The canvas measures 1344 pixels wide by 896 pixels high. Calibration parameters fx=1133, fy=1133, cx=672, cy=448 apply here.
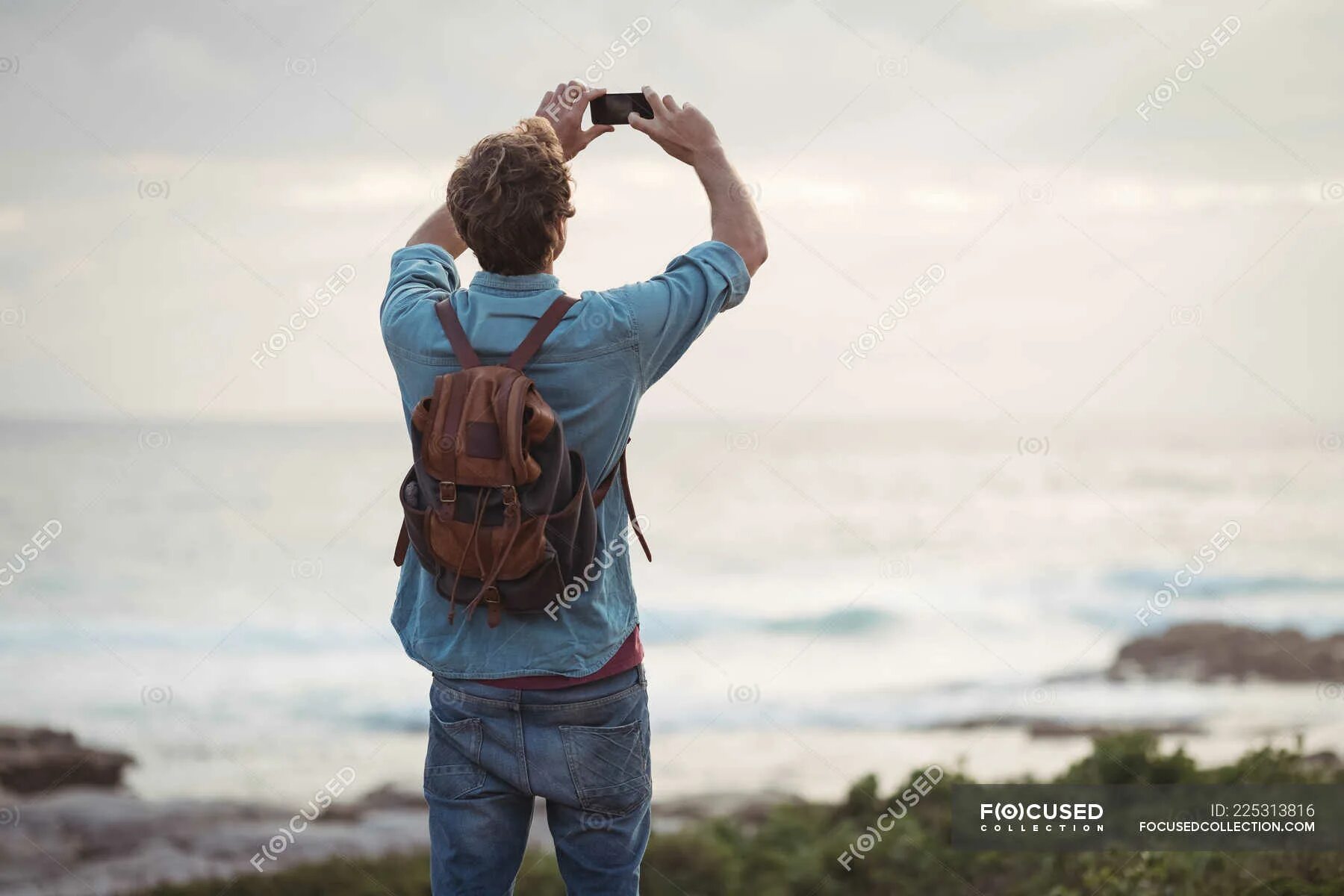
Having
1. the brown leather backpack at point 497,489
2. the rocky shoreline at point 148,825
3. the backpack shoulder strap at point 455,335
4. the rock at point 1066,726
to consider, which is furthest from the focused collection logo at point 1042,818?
the rock at point 1066,726

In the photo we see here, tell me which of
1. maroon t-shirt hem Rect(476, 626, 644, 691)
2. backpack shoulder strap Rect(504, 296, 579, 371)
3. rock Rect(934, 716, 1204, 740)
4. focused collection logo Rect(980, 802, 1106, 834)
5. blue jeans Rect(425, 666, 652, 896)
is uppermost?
rock Rect(934, 716, 1204, 740)

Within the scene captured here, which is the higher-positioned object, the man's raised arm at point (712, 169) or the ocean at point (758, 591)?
the ocean at point (758, 591)

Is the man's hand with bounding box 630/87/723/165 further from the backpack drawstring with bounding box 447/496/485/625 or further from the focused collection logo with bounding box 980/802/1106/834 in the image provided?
the focused collection logo with bounding box 980/802/1106/834

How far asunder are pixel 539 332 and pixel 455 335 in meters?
0.14

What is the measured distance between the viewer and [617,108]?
2.13 m

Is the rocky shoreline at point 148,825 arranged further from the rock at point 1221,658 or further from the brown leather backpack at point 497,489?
the brown leather backpack at point 497,489

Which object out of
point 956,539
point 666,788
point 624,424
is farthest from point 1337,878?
point 956,539

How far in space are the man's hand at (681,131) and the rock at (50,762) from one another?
6545 mm

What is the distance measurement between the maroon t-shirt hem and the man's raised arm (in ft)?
2.23

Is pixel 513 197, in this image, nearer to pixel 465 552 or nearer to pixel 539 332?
pixel 539 332

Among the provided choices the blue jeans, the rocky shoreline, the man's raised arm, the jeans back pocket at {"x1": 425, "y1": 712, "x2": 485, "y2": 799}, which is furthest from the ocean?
the man's raised arm

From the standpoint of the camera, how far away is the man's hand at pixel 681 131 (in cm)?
199

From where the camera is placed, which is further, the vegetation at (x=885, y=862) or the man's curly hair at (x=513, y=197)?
the vegetation at (x=885, y=862)

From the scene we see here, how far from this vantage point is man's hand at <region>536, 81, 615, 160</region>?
82.7 inches
